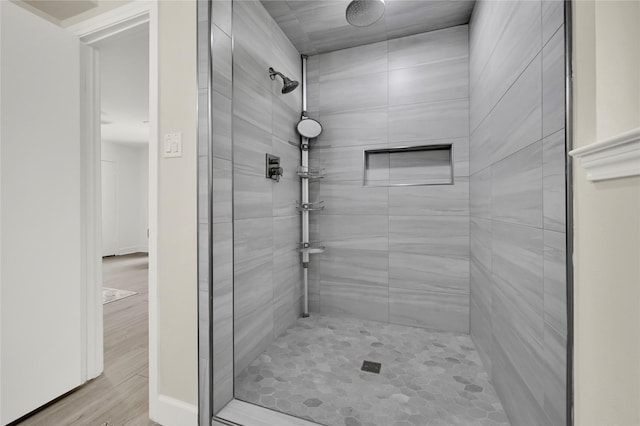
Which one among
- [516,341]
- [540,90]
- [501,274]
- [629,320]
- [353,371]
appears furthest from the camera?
[353,371]

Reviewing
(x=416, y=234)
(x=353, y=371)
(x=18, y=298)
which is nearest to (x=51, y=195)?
(x=18, y=298)

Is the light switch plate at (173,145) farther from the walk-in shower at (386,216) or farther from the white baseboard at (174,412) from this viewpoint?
the white baseboard at (174,412)

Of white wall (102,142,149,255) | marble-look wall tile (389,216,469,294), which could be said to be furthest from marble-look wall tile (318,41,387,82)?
white wall (102,142,149,255)

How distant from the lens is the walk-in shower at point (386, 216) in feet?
3.29

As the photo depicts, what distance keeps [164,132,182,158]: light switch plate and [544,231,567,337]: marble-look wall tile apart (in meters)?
1.42

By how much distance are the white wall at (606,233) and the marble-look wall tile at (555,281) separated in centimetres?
4

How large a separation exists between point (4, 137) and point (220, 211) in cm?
100

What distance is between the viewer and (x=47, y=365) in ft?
4.51

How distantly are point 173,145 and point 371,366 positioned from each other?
1600mm

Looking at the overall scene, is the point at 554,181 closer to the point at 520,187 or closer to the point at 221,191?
the point at 520,187

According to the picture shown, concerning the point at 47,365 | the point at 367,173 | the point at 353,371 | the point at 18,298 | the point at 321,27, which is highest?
the point at 321,27

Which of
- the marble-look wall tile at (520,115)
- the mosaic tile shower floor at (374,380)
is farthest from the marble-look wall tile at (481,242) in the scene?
the mosaic tile shower floor at (374,380)

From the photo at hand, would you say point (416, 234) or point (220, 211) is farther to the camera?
point (416, 234)

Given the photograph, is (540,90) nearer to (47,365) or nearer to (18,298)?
(18,298)
